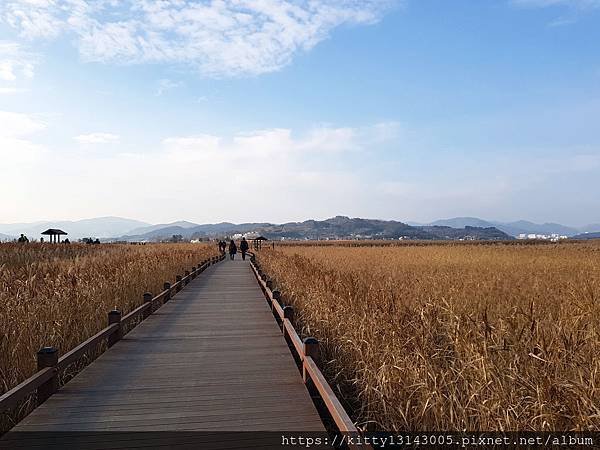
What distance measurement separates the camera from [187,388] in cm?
454

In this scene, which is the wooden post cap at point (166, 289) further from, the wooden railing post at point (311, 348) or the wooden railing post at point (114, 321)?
the wooden railing post at point (311, 348)

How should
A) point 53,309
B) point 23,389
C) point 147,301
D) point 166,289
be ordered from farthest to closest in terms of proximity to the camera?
point 166,289, point 147,301, point 53,309, point 23,389

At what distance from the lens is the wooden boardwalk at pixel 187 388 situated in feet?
12.0

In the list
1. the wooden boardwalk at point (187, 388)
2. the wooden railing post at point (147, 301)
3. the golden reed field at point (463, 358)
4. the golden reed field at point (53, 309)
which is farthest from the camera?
the wooden railing post at point (147, 301)

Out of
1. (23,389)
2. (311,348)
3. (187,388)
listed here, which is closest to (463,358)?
(311,348)

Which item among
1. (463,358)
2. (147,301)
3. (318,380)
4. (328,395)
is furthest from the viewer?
(147,301)

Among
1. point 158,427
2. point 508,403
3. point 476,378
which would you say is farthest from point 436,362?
point 158,427

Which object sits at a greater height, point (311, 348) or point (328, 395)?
point (311, 348)

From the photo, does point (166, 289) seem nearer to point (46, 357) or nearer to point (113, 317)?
point (113, 317)

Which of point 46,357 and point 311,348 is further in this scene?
point 311,348

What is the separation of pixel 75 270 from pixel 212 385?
6.29 m

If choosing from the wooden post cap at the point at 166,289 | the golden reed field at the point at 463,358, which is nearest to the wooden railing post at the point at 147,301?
the wooden post cap at the point at 166,289

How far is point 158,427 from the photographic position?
11.7 ft

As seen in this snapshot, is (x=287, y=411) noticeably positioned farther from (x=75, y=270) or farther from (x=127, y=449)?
(x=75, y=270)
